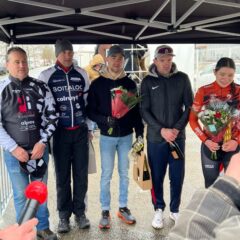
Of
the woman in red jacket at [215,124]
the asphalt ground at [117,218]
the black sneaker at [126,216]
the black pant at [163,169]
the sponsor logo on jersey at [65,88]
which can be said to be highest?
the sponsor logo on jersey at [65,88]

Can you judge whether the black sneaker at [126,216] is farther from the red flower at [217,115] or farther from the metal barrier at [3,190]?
the red flower at [217,115]

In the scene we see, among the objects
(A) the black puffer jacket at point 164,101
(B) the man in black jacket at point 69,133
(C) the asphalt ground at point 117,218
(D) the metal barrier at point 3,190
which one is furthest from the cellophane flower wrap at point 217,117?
(D) the metal barrier at point 3,190

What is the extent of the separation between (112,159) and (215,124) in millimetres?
1199

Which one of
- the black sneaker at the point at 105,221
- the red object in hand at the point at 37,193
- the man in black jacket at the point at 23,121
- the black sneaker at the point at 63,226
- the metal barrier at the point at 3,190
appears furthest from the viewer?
the metal barrier at the point at 3,190

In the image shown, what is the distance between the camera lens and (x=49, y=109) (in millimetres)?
3320

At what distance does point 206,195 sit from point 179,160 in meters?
2.88

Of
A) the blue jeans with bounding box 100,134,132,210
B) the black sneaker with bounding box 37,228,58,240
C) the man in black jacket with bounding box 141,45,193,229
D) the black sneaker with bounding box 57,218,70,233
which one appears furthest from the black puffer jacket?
the black sneaker with bounding box 37,228,58,240

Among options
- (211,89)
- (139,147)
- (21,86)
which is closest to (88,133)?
(139,147)

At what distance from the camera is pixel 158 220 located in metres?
3.78

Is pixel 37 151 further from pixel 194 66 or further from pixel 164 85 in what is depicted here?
pixel 194 66

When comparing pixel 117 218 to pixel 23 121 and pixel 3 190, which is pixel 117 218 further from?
pixel 23 121

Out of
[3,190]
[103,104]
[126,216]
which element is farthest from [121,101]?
[3,190]

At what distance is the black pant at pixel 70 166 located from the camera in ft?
11.7

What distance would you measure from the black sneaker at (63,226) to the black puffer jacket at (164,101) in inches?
50.4
